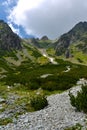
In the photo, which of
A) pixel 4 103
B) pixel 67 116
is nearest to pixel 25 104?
pixel 4 103

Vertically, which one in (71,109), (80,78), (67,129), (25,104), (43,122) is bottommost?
(67,129)

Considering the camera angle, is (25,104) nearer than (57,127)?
No

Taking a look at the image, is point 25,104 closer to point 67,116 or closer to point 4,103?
point 4,103

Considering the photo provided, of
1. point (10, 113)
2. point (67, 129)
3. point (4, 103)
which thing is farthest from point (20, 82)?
point (67, 129)

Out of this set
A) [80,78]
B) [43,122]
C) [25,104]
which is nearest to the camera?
[43,122]

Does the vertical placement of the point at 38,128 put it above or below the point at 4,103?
below

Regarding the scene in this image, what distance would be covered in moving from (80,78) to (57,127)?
34.4 metres

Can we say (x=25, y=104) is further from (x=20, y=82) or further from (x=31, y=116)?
(x=20, y=82)

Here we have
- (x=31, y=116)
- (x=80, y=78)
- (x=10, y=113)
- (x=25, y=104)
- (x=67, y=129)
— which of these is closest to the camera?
(x=67, y=129)

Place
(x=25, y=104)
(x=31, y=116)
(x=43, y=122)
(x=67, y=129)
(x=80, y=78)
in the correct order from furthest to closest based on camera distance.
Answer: (x=80, y=78) < (x=25, y=104) < (x=31, y=116) < (x=43, y=122) < (x=67, y=129)

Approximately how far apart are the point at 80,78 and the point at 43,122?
3278 centimetres

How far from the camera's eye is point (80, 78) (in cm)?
5306

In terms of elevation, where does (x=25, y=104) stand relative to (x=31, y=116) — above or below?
above

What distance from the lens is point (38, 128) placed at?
775 inches
